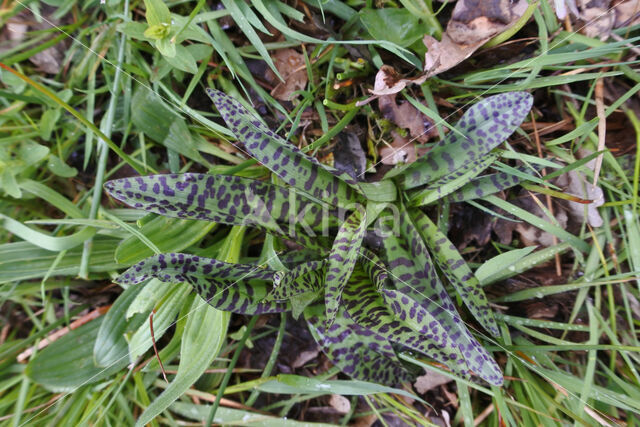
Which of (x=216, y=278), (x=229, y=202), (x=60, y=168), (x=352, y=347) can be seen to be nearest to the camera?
(x=216, y=278)

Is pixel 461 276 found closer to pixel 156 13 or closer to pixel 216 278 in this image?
pixel 216 278

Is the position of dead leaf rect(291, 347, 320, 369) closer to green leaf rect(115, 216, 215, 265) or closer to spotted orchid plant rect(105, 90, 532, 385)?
spotted orchid plant rect(105, 90, 532, 385)

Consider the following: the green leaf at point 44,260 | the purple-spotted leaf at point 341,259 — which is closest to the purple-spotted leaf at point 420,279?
the purple-spotted leaf at point 341,259

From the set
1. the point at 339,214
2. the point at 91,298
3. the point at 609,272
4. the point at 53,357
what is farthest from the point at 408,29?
the point at 53,357

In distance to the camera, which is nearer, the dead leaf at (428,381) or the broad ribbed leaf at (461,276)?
the broad ribbed leaf at (461,276)

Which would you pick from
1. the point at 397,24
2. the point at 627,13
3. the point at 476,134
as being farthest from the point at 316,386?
the point at 627,13

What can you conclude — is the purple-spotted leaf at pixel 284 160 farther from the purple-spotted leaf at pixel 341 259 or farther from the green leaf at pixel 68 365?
the green leaf at pixel 68 365

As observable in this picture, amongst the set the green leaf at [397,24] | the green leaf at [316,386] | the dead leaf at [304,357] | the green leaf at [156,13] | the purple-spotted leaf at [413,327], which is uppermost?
the green leaf at [397,24]
